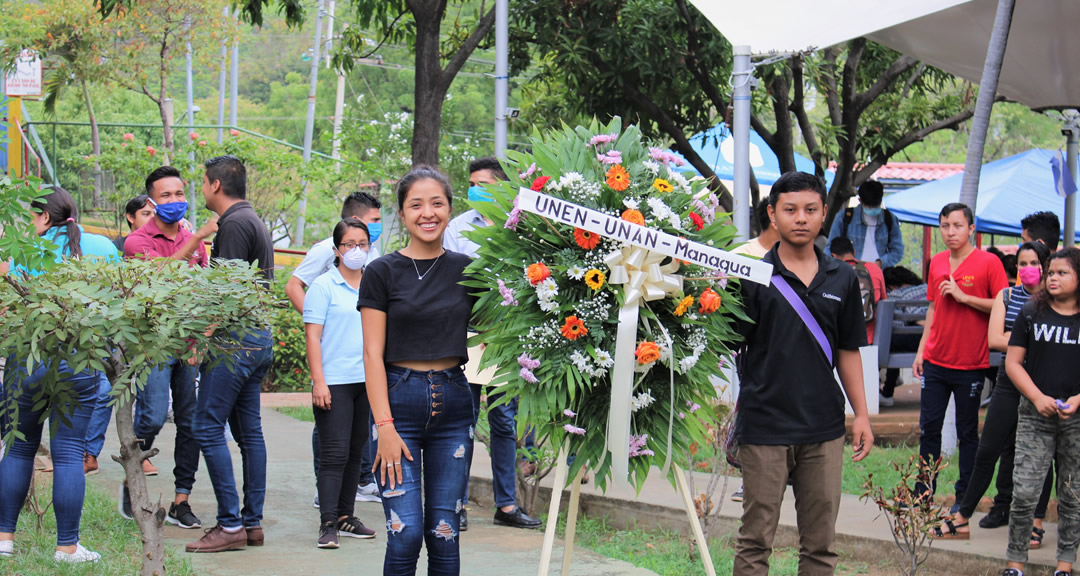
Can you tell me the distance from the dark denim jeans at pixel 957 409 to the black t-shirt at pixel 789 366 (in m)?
2.26

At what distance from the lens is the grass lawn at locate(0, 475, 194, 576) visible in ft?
16.1

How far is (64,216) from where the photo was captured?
5.28m

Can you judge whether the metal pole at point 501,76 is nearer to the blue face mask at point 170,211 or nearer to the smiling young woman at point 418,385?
the blue face mask at point 170,211

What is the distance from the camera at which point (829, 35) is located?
709 centimetres

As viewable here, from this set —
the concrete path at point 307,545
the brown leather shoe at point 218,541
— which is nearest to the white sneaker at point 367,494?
the concrete path at point 307,545

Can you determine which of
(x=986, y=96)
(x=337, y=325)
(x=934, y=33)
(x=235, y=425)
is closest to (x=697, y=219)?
(x=337, y=325)

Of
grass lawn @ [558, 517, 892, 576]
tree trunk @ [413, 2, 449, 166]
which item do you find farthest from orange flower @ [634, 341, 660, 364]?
tree trunk @ [413, 2, 449, 166]

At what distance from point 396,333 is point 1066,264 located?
3323 millimetres

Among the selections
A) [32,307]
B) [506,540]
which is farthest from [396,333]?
[506,540]

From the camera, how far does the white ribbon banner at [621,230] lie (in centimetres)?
381

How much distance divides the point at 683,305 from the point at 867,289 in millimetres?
5498

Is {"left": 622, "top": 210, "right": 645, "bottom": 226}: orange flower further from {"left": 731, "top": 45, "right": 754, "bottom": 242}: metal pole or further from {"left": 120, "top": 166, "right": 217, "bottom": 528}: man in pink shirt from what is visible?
{"left": 731, "top": 45, "right": 754, "bottom": 242}: metal pole

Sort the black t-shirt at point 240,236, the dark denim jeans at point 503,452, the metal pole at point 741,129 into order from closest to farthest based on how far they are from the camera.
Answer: the black t-shirt at point 240,236 → the dark denim jeans at point 503,452 → the metal pole at point 741,129

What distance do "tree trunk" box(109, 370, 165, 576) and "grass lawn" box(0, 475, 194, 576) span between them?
1.76 feet
